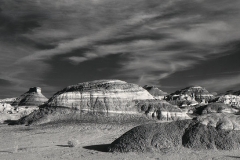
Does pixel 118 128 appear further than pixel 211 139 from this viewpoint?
Yes

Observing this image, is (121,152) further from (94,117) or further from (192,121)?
(94,117)

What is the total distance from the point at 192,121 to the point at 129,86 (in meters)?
30.8

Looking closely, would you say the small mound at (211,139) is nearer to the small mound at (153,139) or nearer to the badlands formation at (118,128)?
the badlands formation at (118,128)

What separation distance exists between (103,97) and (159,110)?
10.3 meters

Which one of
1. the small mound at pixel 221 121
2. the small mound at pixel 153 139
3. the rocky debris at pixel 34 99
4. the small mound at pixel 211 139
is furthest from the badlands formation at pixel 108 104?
the rocky debris at pixel 34 99

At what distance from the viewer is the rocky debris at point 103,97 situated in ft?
147

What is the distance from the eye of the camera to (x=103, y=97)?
152 feet

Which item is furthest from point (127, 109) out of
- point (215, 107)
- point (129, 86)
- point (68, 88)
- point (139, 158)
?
point (215, 107)

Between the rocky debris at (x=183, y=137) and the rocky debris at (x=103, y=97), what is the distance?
2630 centimetres

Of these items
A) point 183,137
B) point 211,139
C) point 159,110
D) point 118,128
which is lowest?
point 118,128

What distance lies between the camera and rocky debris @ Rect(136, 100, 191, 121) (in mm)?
Answer: 44347

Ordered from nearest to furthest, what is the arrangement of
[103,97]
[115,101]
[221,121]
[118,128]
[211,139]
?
[211,139]
[221,121]
[118,128]
[115,101]
[103,97]

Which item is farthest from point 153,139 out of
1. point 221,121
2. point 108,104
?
point 108,104

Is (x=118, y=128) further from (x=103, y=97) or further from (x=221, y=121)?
(x=221, y=121)
